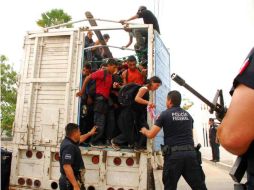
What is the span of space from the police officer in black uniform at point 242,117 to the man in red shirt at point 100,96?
3781mm

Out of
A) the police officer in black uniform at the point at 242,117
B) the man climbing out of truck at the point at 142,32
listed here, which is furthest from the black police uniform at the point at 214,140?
the police officer in black uniform at the point at 242,117

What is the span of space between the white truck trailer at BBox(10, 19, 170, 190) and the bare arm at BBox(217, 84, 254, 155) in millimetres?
3186

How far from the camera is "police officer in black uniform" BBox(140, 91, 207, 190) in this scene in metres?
3.99

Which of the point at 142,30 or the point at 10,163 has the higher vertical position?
the point at 142,30

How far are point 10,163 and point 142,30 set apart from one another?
129 inches

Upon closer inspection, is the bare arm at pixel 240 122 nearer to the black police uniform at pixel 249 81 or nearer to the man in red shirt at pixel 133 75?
the black police uniform at pixel 249 81

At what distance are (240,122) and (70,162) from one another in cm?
312

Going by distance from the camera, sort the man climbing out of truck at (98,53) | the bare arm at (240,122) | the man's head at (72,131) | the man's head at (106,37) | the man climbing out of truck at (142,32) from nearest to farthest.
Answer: the bare arm at (240,122), the man's head at (72,131), the man climbing out of truck at (142,32), the man climbing out of truck at (98,53), the man's head at (106,37)

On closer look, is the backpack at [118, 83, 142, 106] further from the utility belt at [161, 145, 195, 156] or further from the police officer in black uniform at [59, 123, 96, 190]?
the utility belt at [161, 145, 195, 156]

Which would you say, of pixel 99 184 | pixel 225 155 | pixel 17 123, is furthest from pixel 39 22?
pixel 99 184

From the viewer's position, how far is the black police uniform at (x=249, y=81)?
4.41ft

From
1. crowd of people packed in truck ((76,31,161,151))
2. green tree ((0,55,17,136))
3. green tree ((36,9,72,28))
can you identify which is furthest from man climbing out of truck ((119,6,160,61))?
green tree ((0,55,17,136))

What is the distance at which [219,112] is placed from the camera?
2.03 meters

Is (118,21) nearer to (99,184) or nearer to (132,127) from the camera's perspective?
(132,127)
